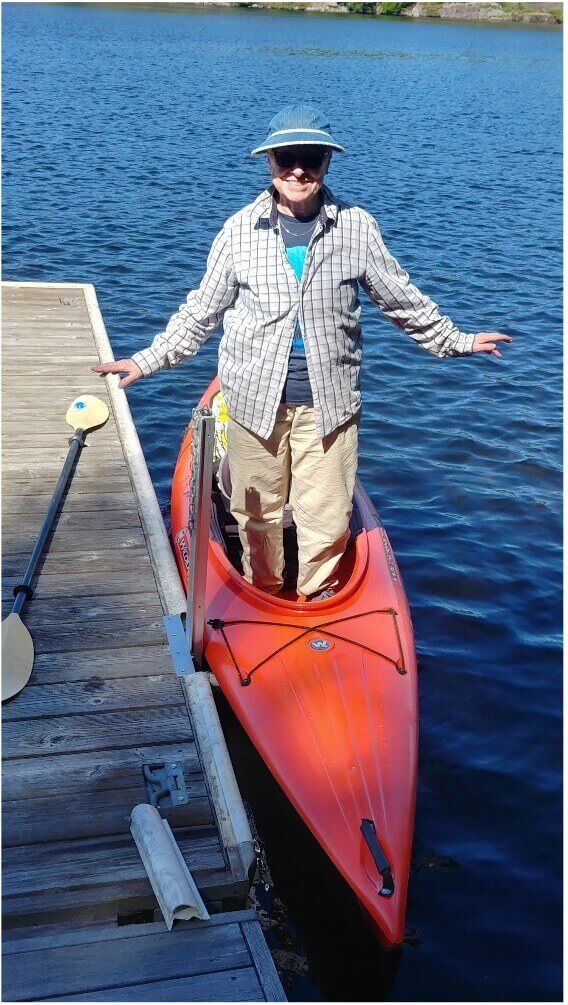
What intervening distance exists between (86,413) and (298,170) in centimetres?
282

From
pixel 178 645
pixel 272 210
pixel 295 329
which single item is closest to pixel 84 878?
pixel 178 645

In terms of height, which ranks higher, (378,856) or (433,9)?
(433,9)

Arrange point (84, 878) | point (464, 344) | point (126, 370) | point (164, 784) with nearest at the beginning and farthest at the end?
point (84, 878), point (164, 784), point (126, 370), point (464, 344)

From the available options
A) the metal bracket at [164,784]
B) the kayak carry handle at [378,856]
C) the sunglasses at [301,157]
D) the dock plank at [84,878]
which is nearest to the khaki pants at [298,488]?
the sunglasses at [301,157]

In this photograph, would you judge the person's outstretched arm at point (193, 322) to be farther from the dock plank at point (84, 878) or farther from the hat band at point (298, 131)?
the dock plank at point (84, 878)

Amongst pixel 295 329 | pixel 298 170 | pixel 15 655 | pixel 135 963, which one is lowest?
pixel 135 963

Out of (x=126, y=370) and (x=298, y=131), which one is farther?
(x=126, y=370)

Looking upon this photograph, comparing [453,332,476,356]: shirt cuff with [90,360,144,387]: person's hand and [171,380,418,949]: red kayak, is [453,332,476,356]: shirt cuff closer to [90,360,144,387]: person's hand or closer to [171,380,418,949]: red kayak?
[171,380,418,949]: red kayak

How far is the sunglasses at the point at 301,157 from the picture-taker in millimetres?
3277

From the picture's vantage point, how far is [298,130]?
3273mm

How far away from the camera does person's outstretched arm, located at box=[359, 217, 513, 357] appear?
3627 millimetres

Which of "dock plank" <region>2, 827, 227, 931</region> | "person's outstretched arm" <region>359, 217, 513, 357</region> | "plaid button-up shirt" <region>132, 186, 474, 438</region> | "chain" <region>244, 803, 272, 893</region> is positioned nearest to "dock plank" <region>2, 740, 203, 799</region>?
"dock plank" <region>2, 827, 227, 931</region>

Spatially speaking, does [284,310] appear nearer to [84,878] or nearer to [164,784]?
[164,784]

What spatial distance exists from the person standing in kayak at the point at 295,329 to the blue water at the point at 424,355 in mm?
1372
